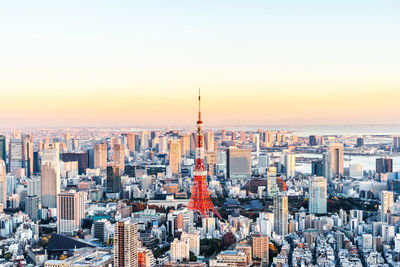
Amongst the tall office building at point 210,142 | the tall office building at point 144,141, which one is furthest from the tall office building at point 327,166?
the tall office building at point 144,141

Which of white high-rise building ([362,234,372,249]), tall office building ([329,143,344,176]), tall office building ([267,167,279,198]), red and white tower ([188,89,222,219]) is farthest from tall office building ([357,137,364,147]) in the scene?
white high-rise building ([362,234,372,249])

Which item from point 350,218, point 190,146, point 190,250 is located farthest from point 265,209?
point 190,146

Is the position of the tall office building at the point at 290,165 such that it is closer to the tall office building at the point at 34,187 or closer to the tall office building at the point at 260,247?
the tall office building at the point at 34,187

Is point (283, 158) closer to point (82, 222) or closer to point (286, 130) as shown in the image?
point (286, 130)

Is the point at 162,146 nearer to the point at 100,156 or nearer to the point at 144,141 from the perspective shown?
the point at 144,141

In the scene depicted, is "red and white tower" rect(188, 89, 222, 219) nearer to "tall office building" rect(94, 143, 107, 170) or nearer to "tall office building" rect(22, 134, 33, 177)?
"tall office building" rect(22, 134, 33, 177)

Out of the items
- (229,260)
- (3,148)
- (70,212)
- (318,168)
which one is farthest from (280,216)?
(3,148)
